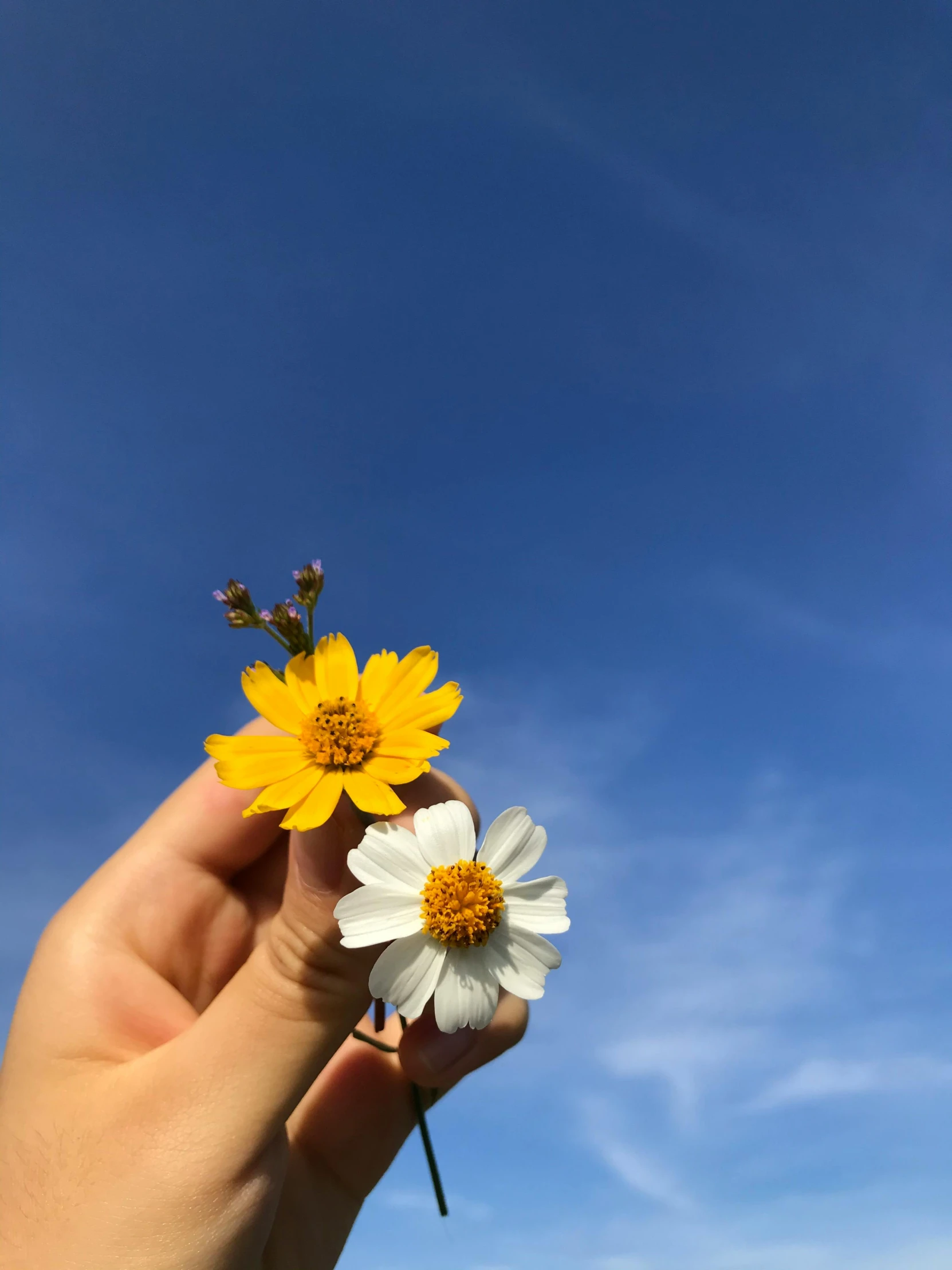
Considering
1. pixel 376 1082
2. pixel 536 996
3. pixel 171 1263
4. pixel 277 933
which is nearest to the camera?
pixel 536 996

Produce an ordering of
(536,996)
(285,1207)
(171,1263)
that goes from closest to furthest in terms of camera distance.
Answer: (536,996) < (171,1263) < (285,1207)

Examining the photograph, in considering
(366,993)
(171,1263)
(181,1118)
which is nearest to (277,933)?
(366,993)

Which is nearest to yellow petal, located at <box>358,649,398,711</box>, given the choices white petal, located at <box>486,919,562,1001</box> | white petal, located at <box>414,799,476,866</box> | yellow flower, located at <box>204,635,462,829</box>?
yellow flower, located at <box>204,635,462,829</box>

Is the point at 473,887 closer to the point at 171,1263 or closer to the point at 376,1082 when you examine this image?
the point at 171,1263

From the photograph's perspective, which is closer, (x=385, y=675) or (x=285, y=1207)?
(x=385, y=675)

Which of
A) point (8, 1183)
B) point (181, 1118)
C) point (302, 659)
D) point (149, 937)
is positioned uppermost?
point (302, 659)

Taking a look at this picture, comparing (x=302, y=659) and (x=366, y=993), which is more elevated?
(x=302, y=659)
